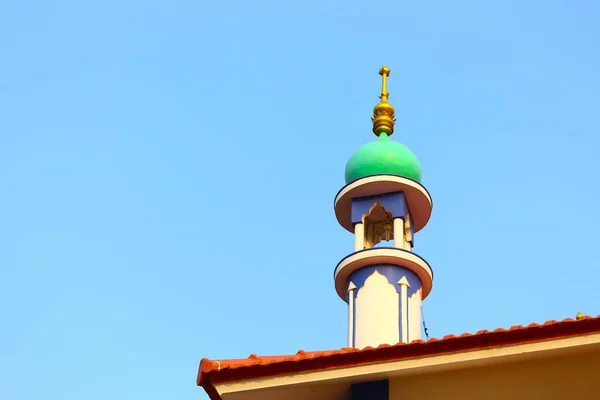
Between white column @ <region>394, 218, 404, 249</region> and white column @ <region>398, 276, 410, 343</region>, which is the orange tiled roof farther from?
white column @ <region>394, 218, 404, 249</region>

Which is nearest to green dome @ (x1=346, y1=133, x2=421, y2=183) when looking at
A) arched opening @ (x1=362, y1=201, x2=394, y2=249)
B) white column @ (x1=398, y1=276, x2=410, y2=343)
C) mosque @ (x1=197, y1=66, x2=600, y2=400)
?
arched opening @ (x1=362, y1=201, x2=394, y2=249)

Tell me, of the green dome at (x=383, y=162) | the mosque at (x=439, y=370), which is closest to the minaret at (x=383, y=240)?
the green dome at (x=383, y=162)

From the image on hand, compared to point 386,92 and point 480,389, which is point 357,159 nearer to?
point 386,92

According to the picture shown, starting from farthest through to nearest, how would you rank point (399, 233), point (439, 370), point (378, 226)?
1. point (378, 226)
2. point (399, 233)
3. point (439, 370)

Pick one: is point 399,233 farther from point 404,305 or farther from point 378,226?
point 404,305

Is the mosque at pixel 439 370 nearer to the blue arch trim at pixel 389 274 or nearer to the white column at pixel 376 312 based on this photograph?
the white column at pixel 376 312

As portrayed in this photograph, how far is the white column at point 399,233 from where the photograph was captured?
1759 cm

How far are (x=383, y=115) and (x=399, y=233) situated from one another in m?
3.25

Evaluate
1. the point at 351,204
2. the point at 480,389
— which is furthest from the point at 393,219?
the point at 480,389

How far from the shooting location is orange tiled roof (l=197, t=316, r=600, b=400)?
8055 millimetres

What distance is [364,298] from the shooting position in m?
17.2

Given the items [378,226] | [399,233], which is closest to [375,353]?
[399,233]

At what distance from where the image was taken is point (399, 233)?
58.2ft

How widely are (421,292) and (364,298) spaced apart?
1.25 metres
